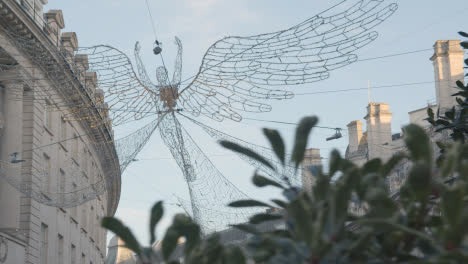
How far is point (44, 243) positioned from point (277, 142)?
2685 cm

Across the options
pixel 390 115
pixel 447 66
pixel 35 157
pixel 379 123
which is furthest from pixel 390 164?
pixel 390 115

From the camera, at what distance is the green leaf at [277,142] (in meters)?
7.46

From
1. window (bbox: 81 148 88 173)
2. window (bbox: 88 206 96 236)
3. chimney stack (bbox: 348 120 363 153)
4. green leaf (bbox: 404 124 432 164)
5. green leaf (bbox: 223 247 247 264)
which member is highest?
chimney stack (bbox: 348 120 363 153)

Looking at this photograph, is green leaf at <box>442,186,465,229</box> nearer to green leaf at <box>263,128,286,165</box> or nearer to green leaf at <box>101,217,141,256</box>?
green leaf at <box>263,128,286,165</box>

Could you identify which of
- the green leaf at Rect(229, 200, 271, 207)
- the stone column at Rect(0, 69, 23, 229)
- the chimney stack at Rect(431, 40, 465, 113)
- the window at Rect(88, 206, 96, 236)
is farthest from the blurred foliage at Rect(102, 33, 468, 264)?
the chimney stack at Rect(431, 40, 465, 113)

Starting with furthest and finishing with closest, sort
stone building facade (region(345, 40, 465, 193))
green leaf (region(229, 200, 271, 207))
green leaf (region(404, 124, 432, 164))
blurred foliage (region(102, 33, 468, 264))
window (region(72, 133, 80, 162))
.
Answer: stone building facade (region(345, 40, 465, 193)), window (region(72, 133, 80, 162)), green leaf (region(229, 200, 271, 207)), green leaf (region(404, 124, 432, 164)), blurred foliage (region(102, 33, 468, 264))

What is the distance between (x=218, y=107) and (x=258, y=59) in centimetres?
122

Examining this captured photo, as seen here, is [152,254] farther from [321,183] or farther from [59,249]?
[59,249]

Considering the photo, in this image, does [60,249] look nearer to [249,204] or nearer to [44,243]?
[44,243]

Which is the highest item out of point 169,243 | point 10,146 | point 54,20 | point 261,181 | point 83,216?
point 54,20

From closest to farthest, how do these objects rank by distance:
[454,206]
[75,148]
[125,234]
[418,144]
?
[454,206] < [418,144] < [125,234] < [75,148]

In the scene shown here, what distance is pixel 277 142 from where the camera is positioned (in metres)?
7.49

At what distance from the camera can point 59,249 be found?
1406 inches

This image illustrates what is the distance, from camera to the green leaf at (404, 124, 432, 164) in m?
5.98
